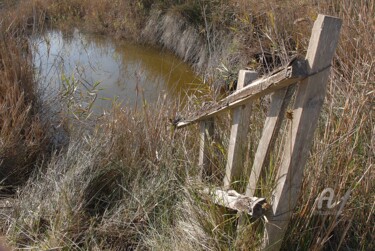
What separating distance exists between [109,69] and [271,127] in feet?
17.2

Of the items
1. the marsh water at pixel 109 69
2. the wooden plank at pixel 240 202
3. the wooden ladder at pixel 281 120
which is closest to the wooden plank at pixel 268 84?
the wooden ladder at pixel 281 120

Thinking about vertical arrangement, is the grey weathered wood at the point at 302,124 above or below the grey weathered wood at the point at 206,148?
above

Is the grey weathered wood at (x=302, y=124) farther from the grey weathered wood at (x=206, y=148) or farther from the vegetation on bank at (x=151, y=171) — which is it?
the grey weathered wood at (x=206, y=148)

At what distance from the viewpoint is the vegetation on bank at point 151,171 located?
193 centimetres

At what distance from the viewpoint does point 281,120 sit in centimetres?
168

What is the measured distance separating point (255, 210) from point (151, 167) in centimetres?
125

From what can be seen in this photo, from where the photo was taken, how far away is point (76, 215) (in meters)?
2.49

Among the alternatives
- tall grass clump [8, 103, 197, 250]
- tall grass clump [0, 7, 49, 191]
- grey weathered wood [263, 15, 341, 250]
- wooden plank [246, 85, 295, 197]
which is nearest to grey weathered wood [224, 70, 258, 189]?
wooden plank [246, 85, 295, 197]

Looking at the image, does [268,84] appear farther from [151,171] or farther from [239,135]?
[151,171]

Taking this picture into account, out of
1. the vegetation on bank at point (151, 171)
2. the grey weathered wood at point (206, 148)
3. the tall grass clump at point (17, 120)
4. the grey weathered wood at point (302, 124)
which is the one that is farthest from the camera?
the tall grass clump at point (17, 120)

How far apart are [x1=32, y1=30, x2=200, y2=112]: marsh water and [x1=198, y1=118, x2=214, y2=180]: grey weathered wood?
190 centimetres

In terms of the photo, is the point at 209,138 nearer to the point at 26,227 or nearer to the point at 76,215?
the point at 76,215

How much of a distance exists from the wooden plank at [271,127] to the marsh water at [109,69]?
2.52 metres
